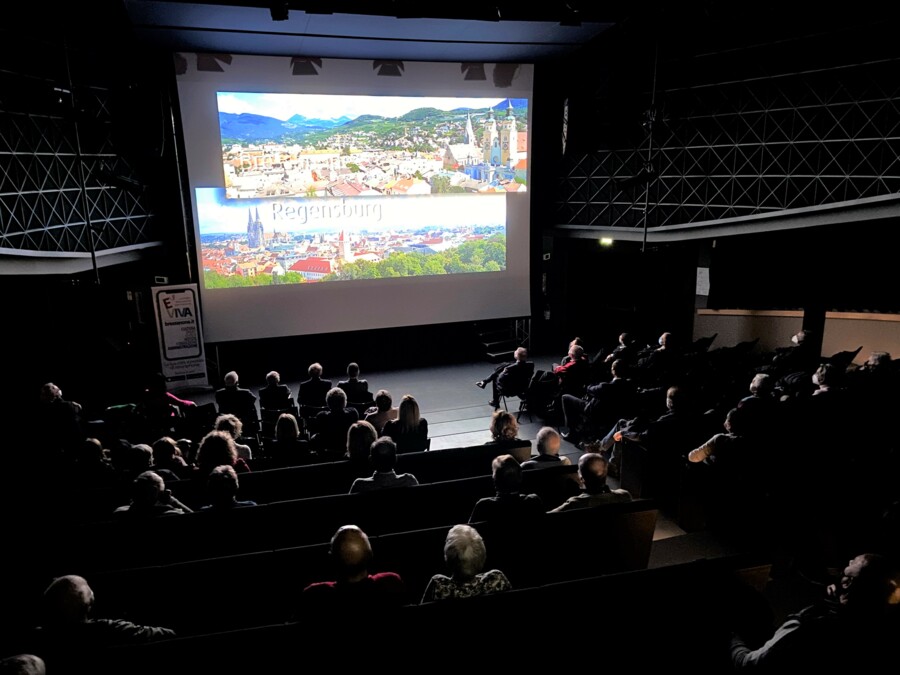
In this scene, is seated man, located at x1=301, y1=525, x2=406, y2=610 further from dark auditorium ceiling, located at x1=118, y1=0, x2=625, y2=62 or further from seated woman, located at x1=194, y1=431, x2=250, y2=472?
dark auditorium ceiling, located at x1=118, y1=0, x2=625, y2=62

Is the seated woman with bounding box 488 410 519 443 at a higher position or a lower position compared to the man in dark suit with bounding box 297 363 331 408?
higher

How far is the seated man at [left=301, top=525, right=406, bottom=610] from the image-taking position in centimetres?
260

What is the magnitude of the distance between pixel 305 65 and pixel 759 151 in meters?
6.54

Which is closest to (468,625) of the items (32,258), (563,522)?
(563,522)

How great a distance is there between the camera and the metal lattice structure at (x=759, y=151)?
7148 millimetres

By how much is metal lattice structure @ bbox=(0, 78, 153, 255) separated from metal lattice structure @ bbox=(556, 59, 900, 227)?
641 centimetres

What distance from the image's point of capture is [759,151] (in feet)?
27.8

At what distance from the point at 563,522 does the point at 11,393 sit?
7.12 metres

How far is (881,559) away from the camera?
7.90 ft

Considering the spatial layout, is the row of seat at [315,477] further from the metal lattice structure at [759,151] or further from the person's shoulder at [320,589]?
the metal lattice structure at [759,151]

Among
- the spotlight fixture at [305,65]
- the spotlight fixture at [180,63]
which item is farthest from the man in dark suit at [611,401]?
the spotlight fixture at [180,63]

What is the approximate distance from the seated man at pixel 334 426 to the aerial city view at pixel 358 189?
15.2ft

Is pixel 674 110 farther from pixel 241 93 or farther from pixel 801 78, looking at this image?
pixel 241 93

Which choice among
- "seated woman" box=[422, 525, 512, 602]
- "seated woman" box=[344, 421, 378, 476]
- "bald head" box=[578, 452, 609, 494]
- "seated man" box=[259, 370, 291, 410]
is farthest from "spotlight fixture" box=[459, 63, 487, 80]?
"seated woman" box=[422, 525, 512, 602]
